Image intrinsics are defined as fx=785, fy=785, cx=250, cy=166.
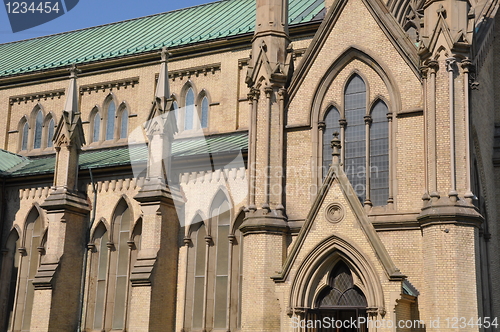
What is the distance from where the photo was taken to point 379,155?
26.0m

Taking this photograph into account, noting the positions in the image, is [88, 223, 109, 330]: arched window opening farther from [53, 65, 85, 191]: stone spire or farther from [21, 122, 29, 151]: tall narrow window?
[21, 122, 29, 151]: tall narrow window

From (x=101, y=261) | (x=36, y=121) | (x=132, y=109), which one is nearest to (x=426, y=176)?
(x=101, y=261)

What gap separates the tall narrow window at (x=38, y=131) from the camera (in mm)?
40531

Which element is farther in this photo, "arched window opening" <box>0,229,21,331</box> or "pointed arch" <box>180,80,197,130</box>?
"pointed arch" <box>180,80,197,130</box>

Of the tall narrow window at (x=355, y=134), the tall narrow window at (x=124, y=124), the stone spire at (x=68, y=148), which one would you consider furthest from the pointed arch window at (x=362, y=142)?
the tall narrow window at (x=124, y=124)

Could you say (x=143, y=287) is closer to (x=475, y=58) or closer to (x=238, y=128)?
(x=238, y=128)

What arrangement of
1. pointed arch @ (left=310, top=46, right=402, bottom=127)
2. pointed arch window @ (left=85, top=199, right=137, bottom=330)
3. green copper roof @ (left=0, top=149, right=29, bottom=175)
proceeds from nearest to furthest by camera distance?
pointed arch @ (left=310, top=46, right=402, bottom=127) < pointed arch window @ (left=85, top=199, right=137, bottom=330) < green copper roof @ (left=0, top=149, right=29, bottom=175)

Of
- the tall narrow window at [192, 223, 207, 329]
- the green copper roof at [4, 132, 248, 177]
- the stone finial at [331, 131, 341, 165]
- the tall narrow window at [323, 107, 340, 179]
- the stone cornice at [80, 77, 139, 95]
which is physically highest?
the stone cornice at [80, 77, 139, 95]

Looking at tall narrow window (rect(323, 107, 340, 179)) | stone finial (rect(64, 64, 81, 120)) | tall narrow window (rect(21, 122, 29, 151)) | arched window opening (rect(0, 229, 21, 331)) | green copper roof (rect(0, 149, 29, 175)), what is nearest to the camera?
tall narrow window (rect(323, 107, 340, 179))

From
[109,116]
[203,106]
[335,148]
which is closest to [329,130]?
[335,148]

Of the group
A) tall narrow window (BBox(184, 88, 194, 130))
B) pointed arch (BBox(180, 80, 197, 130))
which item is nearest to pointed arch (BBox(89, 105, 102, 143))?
pointed arch (BBox(180, 80, 197, 130))

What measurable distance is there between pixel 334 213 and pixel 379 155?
10.1 feet

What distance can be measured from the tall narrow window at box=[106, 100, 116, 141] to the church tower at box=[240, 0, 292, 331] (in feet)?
42.3

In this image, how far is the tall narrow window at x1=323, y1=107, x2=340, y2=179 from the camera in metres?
26.8
